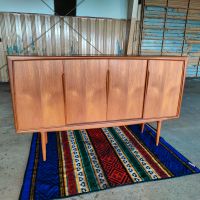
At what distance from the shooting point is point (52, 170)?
1.78 meters

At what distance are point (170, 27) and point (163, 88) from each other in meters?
4.83

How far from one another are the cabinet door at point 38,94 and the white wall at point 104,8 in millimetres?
4240

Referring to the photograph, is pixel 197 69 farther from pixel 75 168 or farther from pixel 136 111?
pixel 75 168

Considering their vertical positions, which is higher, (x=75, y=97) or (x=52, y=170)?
(x=75, y=97)

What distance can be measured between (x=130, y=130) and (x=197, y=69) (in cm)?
511

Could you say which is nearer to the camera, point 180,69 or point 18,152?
point 180,69

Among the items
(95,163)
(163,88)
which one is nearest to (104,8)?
(163,88)

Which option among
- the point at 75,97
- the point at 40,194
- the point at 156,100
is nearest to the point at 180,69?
the point at 156,100

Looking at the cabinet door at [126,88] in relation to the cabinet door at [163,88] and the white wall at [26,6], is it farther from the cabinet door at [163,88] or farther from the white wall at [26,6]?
the white wall at [26,6]

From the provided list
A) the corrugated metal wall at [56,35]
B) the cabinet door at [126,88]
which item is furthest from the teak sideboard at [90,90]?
the corrugated metal wall at [56,35]

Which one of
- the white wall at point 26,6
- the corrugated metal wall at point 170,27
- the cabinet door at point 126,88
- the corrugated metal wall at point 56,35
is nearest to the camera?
the cabinet door at point 126,88

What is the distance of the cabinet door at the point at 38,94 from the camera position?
4.93 ft

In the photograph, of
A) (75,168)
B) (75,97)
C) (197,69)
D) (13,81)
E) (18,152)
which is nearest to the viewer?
(13,81)

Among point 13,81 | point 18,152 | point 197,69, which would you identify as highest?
point 13,81
